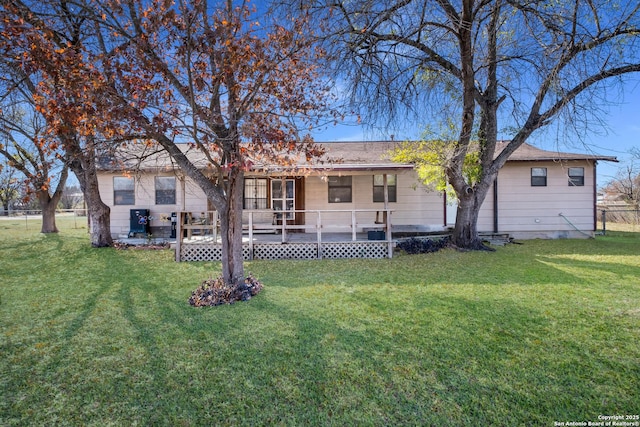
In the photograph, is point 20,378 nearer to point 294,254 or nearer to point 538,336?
point 538,336

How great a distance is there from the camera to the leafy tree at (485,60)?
588 centimetres

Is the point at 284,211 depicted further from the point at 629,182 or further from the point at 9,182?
Answer: the point at 629,182

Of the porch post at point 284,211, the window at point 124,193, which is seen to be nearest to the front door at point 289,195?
the porch post at point 284,211

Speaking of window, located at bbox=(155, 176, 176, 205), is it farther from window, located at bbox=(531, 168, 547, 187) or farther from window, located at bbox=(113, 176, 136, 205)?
window, located at bbox=(531, 168, 547, 187)

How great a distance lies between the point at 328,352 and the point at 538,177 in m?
12.2

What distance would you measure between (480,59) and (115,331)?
9793 mm

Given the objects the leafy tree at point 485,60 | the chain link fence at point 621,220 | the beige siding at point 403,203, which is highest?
the leafy tree at point 485,60

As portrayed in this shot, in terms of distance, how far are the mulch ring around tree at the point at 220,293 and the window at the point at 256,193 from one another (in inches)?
256

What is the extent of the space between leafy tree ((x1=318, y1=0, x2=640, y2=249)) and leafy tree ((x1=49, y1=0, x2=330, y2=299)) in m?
1.36

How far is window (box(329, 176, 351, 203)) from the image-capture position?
11633mm

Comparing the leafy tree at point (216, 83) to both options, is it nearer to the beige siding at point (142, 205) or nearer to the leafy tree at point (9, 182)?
the leafy tree at point (9, 182)

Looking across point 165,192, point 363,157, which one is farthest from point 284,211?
point 165,192

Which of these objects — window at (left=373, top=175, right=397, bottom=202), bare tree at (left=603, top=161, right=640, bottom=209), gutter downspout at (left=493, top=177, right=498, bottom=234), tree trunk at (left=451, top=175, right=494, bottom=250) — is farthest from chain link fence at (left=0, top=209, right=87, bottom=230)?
bare tree at (left=603, top=161, right=640, bottom=209)

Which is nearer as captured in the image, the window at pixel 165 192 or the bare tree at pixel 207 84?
the bare tree at pixel 207 84
